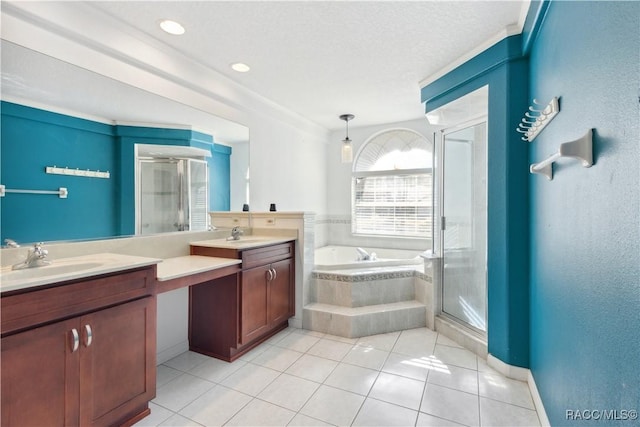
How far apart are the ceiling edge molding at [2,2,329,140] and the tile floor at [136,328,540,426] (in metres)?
2.16

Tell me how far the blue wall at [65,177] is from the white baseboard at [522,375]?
281 cm

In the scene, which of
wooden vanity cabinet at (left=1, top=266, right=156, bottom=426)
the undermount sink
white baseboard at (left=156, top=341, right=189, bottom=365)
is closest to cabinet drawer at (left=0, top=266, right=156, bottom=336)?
wooden vanity cabinet at (left=1, top=266, right=156, bottom=426)

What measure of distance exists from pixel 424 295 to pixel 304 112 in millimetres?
2700

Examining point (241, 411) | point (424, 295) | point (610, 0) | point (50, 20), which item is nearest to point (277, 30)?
point (50, 20)

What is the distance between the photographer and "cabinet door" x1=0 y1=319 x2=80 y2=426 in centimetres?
115

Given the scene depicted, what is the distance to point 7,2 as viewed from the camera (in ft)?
4.89

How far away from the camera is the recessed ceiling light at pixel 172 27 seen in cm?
196

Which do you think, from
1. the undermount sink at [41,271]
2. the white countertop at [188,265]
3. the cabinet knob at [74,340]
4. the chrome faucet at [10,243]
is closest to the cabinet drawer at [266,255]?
the white countertop at [188,265]

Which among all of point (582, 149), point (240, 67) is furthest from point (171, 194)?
point (582, 149)

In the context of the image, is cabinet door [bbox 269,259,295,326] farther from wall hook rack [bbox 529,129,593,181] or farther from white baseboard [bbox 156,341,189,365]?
wall hook rack [bbox 529,129,593,181]

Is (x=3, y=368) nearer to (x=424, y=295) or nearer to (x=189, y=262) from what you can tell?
(x=189, y=262)

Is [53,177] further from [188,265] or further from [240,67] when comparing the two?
[240,67]

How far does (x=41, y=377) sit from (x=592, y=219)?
2254mm

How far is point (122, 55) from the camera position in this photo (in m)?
2.01
